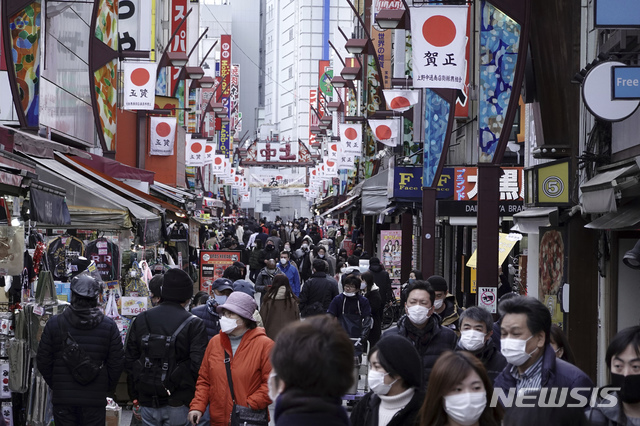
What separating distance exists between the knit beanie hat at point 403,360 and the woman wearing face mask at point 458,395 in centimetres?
36

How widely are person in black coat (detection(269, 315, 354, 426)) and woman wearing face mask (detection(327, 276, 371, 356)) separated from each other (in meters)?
8.36

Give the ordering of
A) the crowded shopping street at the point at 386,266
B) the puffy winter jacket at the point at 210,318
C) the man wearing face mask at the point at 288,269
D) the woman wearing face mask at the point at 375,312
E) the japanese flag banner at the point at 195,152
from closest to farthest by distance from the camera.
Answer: the crowded shopping street at the point at 386,266, the puffy winter jacket at the point at 210,318, the woman wearing face mask at the point at 375,312, the man wearing face mask at the point at 288,269, the japanese flag banner at the point at 195,152

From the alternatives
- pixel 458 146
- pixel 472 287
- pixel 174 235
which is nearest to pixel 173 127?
pixel 174 235

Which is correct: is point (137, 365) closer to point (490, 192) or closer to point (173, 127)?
point (490, 192)

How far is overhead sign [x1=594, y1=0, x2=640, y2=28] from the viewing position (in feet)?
23.8

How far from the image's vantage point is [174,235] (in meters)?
23.9

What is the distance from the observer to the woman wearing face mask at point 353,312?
11.8 m

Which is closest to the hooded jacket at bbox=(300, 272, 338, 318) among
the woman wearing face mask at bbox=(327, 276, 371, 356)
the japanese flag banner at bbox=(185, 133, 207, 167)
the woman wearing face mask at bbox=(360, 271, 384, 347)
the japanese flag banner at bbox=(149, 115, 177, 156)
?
the woman wearing face mask at bbox=(360, 271, 384, 347)

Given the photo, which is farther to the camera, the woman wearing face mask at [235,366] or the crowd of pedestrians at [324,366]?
the woman wearing face mask at [235,366]

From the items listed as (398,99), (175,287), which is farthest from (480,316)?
(398,99)

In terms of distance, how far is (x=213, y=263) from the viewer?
1956 centimetres

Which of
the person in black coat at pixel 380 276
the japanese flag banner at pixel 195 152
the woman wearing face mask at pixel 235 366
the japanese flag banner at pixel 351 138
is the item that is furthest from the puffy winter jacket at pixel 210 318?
the japanese flag banner at pixel 195 152

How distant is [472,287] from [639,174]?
1098 cm
